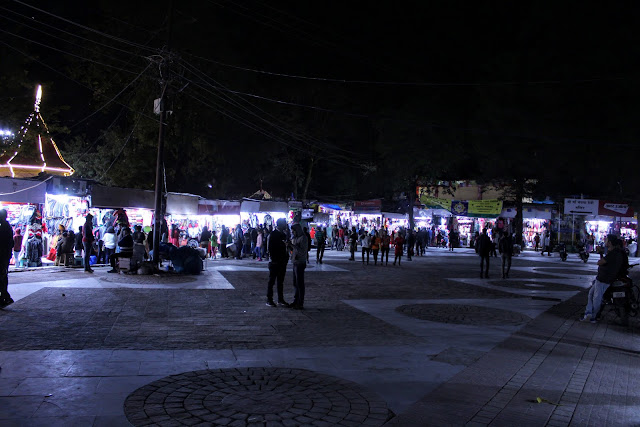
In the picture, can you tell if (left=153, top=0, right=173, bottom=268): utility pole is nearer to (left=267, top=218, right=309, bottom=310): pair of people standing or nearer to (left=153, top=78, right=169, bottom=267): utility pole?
(left=153, top=78, right=169, bottom=267): utility pole

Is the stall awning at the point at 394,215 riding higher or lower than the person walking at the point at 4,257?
higher

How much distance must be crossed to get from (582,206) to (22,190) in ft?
109

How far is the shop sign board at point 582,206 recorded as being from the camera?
33.2 m

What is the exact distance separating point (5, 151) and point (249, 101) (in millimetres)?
18623

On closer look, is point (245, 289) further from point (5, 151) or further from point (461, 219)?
point (461, 219)

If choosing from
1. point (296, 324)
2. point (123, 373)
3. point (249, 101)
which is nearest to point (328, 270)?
point (296, 324)

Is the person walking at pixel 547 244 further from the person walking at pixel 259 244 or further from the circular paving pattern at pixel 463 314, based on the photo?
the circular paving pattern at pixel 463 314

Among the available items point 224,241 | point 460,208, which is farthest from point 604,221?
point 224,241

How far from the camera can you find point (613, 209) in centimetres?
3594

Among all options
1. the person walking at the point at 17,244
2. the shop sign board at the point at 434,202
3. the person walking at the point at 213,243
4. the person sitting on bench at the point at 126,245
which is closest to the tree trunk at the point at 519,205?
the shop sign board at the point at 434,202

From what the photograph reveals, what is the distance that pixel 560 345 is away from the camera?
25.6ft

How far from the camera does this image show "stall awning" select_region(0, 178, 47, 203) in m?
15.3

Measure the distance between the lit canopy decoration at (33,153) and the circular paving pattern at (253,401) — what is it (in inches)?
744

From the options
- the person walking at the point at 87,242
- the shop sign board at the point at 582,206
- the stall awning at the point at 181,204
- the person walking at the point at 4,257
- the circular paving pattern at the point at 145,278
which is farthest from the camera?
the shop sign board at the point at 582,206
